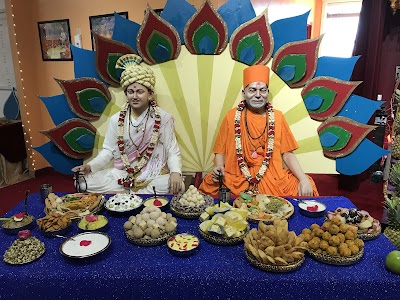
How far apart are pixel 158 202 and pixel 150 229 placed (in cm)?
46

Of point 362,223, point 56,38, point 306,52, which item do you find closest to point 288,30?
point 306,52

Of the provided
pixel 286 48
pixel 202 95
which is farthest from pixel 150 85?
pixel 286 48

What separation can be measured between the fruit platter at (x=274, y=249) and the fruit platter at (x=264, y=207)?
29 centimetres

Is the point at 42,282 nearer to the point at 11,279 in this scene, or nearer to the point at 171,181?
the point at 11,279

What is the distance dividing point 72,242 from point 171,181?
43.5 inches

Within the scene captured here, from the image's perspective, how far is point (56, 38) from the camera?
16.5ft

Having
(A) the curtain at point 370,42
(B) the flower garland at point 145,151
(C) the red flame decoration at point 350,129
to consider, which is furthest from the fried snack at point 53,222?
(A) the curtain at point 370,42

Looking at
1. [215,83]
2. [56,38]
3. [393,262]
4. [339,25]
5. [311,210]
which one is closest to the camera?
[393,262]

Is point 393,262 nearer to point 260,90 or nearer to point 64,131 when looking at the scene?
point 260,90

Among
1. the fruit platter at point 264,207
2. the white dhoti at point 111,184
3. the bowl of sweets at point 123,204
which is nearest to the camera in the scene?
the fruit platter at point 264,207

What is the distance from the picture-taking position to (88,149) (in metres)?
3.41

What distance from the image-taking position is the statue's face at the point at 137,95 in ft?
9.68

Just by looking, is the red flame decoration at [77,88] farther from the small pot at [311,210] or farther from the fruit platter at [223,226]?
the small pot at [311,210]

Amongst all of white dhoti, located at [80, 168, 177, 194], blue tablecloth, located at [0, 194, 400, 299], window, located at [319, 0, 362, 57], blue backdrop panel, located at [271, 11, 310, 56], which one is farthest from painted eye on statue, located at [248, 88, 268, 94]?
window, located at [319, 0, 362, 57]
